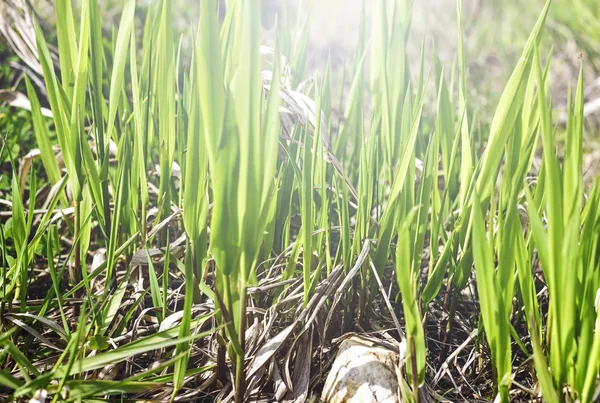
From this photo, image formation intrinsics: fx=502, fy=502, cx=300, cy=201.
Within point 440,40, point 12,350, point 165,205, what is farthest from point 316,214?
point 440,40

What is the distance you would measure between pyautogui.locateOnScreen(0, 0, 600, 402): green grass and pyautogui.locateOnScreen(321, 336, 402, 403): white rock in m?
0.02

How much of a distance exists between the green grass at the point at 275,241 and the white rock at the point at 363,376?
1.0 inches

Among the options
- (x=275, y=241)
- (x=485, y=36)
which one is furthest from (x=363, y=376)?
(x=485, y=36)

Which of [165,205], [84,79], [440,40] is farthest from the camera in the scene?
[440,40]

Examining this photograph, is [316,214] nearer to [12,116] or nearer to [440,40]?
[12,116]

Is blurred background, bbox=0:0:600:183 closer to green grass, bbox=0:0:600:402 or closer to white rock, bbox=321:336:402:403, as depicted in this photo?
green grass, bbox=0:0:600:402

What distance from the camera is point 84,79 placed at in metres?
0.65

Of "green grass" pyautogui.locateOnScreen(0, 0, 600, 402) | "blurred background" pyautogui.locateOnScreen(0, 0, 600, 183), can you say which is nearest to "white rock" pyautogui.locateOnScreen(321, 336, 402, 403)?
"green grass" pyautogui.locateOnScreen(0, 0, 600, 402)

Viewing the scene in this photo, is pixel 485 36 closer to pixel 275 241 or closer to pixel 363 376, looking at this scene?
pixel 275 241

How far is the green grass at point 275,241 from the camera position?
46cm

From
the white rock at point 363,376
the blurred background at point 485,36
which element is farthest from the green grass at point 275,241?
the blurred background at point 485,36

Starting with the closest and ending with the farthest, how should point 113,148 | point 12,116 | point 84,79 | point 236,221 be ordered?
point 236,221 < point 84,79 < point 113,148 < point 12,116

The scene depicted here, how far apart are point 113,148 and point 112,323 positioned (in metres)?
0.44

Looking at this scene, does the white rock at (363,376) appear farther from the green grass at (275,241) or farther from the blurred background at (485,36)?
the blurred background at (485,36)
